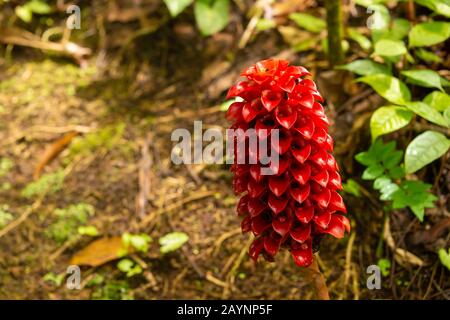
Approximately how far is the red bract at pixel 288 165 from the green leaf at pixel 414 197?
0.59 metres

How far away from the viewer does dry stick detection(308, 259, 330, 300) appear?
2539 mm

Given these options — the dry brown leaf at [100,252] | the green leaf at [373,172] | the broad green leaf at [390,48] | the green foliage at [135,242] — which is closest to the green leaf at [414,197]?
the green leaf at [373,172]

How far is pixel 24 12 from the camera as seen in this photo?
4.86 metres

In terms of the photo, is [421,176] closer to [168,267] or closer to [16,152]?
[168,267]

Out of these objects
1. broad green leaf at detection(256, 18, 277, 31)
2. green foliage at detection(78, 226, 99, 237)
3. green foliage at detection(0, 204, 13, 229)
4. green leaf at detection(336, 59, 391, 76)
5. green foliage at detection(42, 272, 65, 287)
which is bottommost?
green foliage at detection(42, 272, 65, 287)

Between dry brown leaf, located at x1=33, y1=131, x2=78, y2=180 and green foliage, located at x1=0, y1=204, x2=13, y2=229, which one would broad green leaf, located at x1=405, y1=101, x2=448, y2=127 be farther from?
green foliage, located at x1=0, y1=204, x2=13, y2=229

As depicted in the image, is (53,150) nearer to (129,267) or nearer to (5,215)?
(5,215)

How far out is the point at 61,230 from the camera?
3557 millimetres

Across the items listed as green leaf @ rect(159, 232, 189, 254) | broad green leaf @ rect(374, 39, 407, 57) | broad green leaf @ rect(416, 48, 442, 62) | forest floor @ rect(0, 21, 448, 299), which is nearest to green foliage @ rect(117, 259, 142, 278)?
forest floor @ rect(0, 21, 448, 299)

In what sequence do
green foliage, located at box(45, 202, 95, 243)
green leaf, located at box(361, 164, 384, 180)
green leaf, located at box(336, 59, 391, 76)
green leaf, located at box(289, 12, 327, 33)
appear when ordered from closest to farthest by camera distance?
green leaf, located at box(361, 164, 384, 180) < green leaf, located at box(336, 59, 391, 76) < green foliage, located at box(45, 202, 95, 243) < green leaf, located at box(289, 12, 327, 33)

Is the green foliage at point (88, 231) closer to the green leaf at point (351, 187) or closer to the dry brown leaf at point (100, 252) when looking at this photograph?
the dry brown leaf at point (100, 252)

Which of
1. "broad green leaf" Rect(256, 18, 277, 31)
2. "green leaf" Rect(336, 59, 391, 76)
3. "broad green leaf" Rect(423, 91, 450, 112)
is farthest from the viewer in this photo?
"broad green leaf" Rect(256, 18, 277, 31)

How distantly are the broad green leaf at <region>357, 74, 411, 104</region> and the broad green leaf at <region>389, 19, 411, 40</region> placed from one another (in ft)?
1.41
